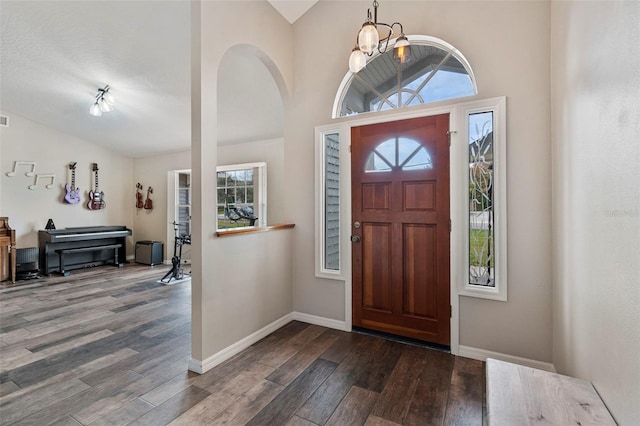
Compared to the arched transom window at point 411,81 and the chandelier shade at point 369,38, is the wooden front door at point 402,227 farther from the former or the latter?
the chandelier shade at point 369,38

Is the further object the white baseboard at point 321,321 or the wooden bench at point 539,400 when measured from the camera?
→ the white baseboard at point 321,321

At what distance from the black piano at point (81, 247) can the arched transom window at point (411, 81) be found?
220 inches

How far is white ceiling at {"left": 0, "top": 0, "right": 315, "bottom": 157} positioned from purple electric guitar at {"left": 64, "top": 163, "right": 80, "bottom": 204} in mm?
793

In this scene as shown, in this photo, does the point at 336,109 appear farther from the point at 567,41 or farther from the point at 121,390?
the point at 121,390

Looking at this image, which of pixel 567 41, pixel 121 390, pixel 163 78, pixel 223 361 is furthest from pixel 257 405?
pixel 163 78

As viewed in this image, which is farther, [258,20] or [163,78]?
[163,78]

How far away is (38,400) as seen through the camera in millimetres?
1876

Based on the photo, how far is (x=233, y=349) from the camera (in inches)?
96.7

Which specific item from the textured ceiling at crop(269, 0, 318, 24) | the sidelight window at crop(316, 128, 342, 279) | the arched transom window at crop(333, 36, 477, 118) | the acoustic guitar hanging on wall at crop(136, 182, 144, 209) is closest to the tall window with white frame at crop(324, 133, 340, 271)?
the sidelight window at crop(316, 128, 342, 279)

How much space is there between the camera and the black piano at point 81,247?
5328mm

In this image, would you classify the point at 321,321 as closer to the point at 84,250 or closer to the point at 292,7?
the point at 292,7

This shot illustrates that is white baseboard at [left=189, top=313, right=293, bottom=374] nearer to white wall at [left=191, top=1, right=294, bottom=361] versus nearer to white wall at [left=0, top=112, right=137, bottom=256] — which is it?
white wall at [left=191, top=1, right=294, bottom=361]

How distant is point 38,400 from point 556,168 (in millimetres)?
3756

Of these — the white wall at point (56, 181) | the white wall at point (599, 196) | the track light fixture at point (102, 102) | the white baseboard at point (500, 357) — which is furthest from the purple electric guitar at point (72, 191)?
the white wall at point (599, 196)
